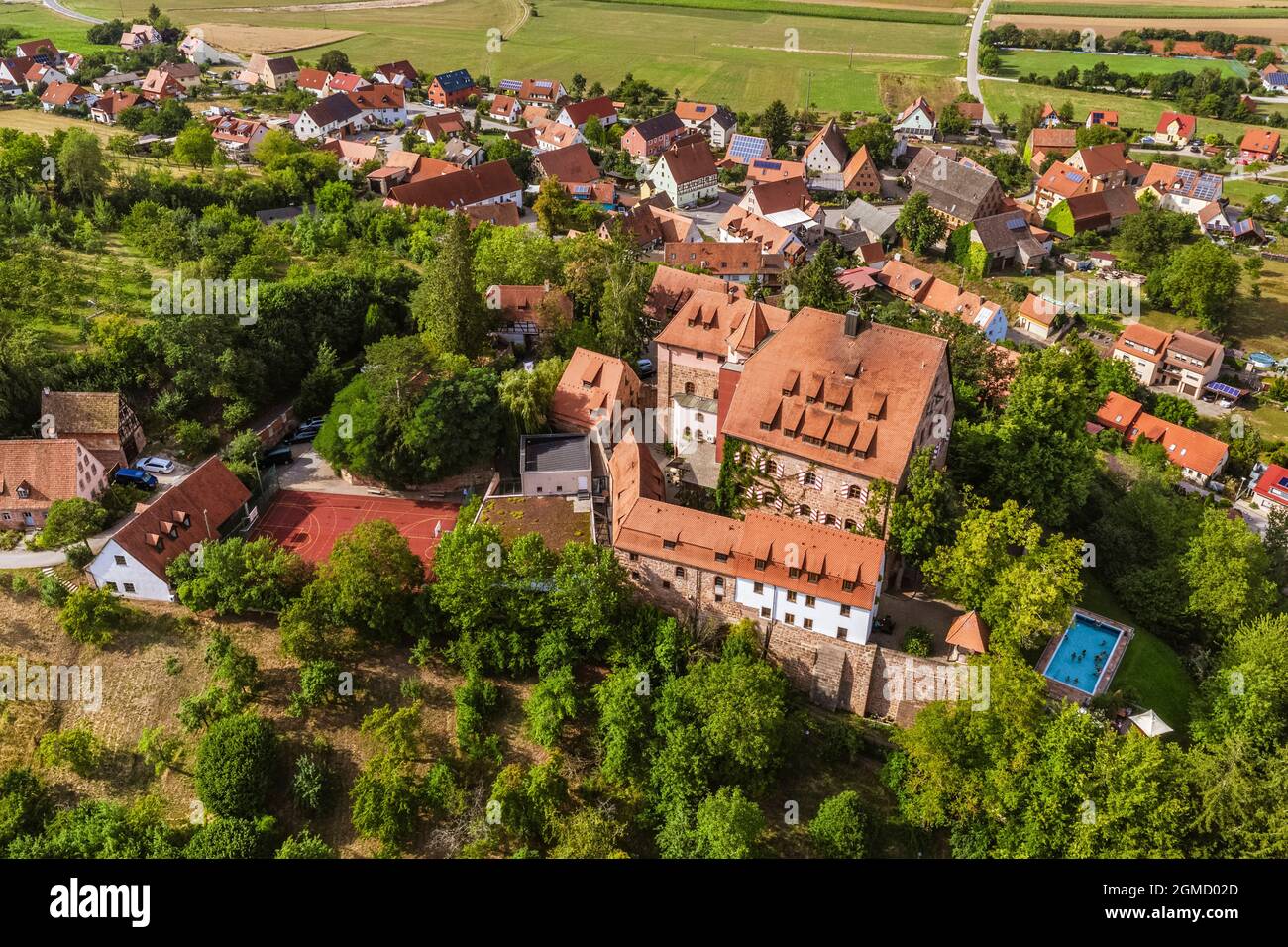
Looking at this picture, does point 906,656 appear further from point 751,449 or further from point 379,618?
point 379,618

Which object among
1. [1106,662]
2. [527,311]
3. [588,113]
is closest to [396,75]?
[588,113]

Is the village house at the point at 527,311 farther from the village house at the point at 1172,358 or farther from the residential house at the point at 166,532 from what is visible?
the village house at the point at 1172,358

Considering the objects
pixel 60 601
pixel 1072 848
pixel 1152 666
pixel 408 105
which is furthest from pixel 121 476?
pixel 408 105

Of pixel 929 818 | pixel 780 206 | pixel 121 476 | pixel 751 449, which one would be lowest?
pixel 929 818

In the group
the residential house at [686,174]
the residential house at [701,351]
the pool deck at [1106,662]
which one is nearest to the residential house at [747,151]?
the residential house at [686,174]

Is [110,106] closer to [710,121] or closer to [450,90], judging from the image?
[450,90]

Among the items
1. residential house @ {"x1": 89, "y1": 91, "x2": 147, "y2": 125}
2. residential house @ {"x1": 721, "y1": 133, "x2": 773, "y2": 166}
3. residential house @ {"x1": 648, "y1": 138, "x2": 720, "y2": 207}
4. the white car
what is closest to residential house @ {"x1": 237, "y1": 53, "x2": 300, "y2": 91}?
residential house @ {"x1": 89, "y1": 91, "x2": 147, "y2": 125}
